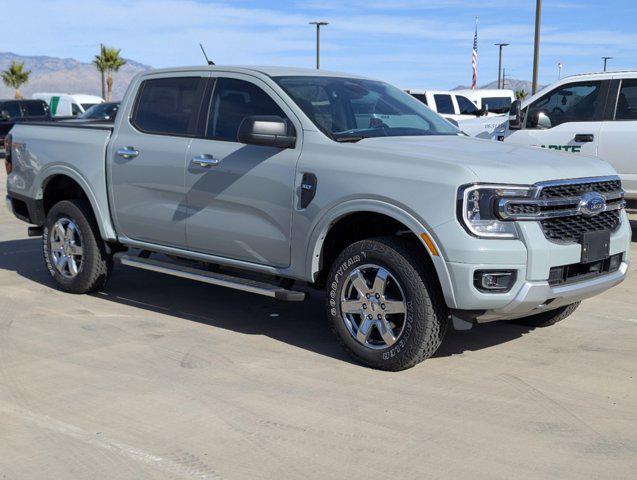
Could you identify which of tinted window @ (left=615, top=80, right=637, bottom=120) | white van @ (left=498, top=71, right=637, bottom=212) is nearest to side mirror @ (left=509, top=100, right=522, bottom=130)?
white van @ (left=498, top=71, right=637, bottom=212)

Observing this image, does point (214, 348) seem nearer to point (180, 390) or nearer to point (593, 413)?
point (180, 390)

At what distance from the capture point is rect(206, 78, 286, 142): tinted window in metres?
6.43

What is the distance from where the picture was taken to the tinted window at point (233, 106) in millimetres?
6426

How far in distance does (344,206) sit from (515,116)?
6239 millimetres

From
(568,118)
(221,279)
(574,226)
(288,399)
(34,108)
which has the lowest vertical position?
(288,399)

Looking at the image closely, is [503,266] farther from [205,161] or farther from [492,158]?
[205,161]

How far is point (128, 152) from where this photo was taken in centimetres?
711

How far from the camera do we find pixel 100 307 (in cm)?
740

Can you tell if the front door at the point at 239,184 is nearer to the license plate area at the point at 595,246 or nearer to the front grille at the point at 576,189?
the front grille at the point at 576,189

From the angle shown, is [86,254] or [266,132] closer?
[266,132]

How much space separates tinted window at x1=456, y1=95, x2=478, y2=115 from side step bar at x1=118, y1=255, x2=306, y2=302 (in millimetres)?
16339

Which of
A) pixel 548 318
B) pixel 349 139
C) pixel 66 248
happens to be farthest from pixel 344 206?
pixel 66 248

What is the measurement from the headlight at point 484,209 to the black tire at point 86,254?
356 centimetres

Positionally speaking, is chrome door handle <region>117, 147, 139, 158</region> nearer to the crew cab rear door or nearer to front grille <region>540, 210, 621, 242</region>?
the crew cab rear door
